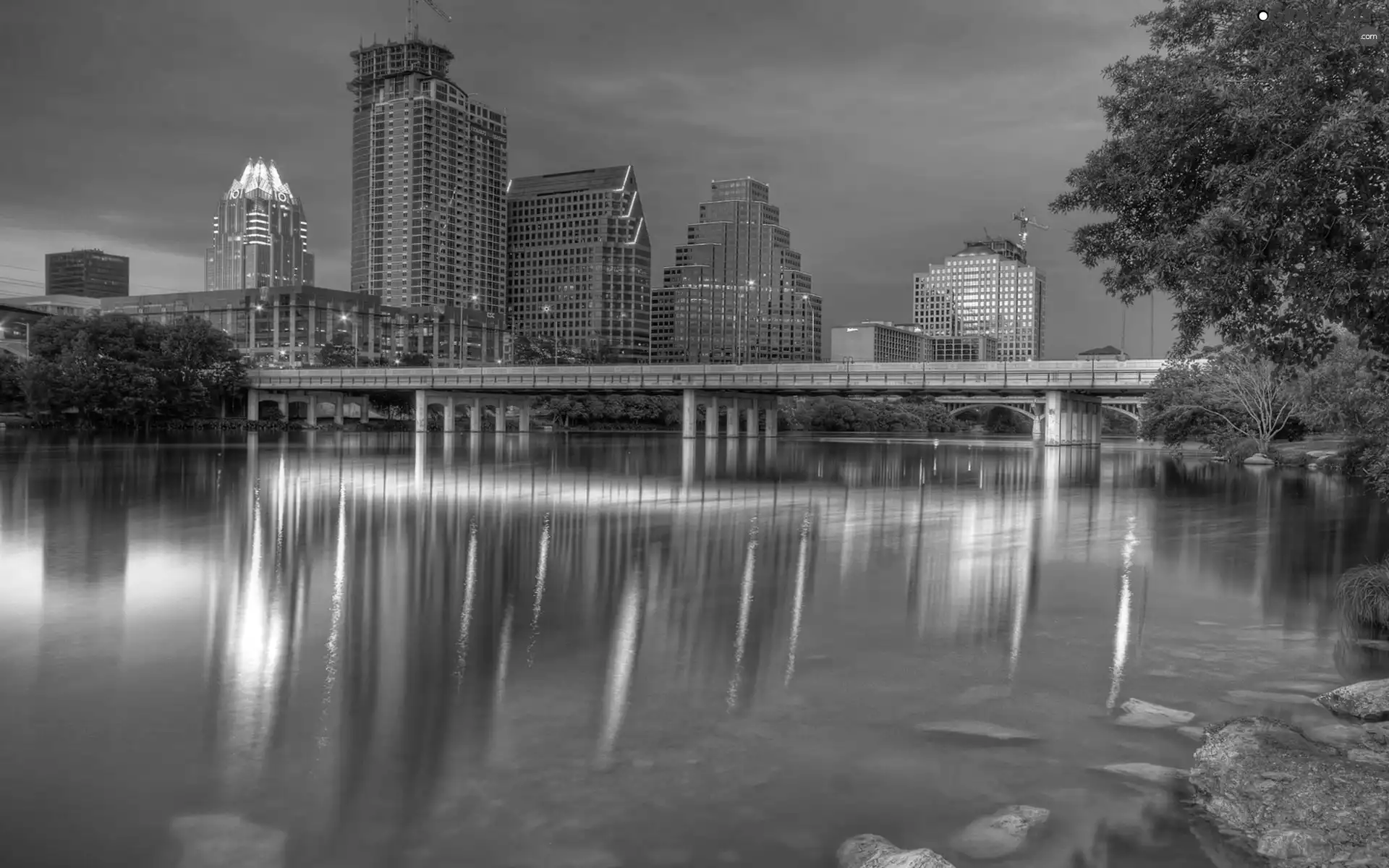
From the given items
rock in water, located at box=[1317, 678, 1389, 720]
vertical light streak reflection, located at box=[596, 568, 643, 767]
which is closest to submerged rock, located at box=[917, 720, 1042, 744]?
vertical light streak reflection, located at box=[596, 568, 643, 767]

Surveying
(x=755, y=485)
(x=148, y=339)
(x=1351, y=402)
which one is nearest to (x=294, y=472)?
(x=755, y=485)

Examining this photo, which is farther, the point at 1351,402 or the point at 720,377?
the point at 720,377

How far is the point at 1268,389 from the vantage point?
64.0 meters

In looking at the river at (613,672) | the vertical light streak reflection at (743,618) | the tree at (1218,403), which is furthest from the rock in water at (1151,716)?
the tree at (1218,403)

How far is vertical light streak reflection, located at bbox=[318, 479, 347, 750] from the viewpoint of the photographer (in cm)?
1038

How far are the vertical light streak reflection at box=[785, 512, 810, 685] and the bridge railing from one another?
230ft

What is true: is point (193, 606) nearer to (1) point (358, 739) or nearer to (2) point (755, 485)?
(1) point (358, 739)

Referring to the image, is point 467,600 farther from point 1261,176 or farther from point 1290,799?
point 1261,176

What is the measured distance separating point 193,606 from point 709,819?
10971mm

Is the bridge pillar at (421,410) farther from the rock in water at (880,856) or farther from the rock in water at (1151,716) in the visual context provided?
the rock in water at (880,856)

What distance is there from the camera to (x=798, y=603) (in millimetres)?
16875

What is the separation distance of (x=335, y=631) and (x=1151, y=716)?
423 inches

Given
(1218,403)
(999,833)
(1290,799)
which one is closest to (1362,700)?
(1290,799)

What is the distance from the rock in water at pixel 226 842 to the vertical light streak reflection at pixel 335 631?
156cm
